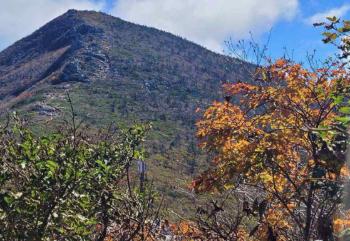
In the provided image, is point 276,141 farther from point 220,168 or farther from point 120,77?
point 120,77

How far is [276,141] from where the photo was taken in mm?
7332

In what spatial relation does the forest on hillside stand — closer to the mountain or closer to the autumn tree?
the autumn tree

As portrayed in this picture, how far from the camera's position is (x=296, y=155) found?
812 cm

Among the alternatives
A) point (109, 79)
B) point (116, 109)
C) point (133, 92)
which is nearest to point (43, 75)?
point (109, 79)

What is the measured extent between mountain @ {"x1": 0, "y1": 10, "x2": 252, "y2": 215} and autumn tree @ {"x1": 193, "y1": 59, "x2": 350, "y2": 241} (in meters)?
68.0

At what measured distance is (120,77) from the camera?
136125 mm

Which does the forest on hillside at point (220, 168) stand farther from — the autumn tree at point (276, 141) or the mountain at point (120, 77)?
the mountain at point (120, 77)

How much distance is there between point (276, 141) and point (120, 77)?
5122 inches

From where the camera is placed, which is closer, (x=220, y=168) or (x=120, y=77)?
(x=220, y=168)

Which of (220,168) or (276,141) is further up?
(276,141)

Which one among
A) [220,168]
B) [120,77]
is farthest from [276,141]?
[120,77]

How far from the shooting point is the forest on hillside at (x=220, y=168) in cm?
480

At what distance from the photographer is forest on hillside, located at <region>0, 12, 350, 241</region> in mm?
4797

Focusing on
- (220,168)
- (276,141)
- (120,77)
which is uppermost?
(120,77)
